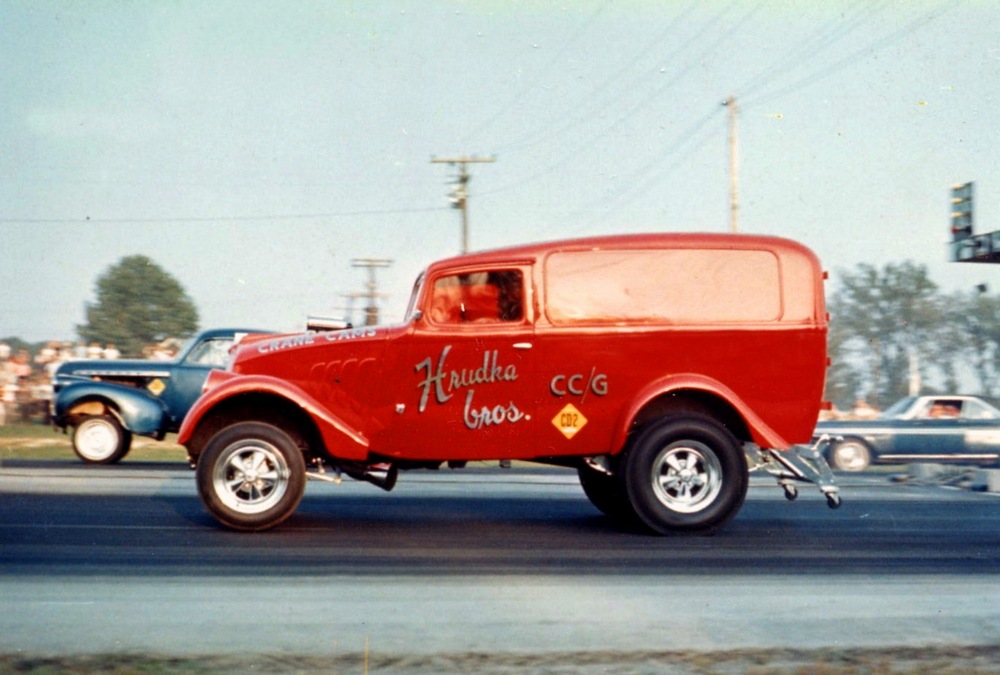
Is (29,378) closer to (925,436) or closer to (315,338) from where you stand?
(315,338)

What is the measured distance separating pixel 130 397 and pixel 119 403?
186 mm

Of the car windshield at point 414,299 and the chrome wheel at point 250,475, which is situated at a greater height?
the car windshield at point 414,299

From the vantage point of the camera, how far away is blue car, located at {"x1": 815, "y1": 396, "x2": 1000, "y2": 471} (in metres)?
20.9

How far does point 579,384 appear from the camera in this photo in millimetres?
8703

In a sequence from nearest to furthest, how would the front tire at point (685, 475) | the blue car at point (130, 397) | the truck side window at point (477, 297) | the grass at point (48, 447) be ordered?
the front tire at point (685, 475) < the truck side window at point (477, 297) < the blue car at point (130, 397) < the grass at point (48, 447)

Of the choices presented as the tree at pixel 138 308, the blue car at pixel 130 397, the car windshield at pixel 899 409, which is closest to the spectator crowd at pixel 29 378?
the blue car at pixel 130 397

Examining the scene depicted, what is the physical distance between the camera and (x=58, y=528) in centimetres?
841

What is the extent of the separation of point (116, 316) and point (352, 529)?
25041 mm

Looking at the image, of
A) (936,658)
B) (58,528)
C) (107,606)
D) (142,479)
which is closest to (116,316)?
(142,479)

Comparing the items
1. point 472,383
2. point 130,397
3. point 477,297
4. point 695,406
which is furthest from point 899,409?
point 472,383

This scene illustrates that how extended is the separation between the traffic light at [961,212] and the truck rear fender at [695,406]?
62.8ft

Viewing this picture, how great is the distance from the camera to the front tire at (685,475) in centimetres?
862

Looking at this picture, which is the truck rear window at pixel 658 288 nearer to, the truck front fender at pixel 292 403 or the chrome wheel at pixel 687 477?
the chrome wheel at pixel 687 477

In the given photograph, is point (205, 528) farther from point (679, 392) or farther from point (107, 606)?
point (679, 392)
